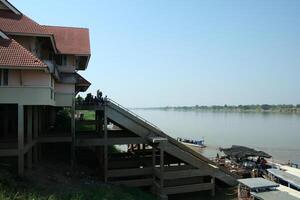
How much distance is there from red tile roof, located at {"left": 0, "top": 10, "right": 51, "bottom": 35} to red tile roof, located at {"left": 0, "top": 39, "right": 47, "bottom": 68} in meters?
1.91

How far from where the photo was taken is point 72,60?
79.9ft

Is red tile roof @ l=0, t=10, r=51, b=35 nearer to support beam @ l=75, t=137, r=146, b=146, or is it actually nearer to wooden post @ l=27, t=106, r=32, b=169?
wooden post @ l=27, t=106, r=32, b=169

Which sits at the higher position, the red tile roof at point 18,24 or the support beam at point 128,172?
the red tile roof at point 18,24

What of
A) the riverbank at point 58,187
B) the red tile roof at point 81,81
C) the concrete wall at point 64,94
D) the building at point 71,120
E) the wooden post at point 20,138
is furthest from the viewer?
the red tile roof at point 81,81

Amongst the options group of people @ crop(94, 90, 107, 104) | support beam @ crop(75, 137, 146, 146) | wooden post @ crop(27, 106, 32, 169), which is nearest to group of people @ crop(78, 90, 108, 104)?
group of people @ crop(94, 90, 107, 104)

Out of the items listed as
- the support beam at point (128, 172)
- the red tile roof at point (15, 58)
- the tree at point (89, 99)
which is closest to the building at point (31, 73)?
the red tile roof at point (15, 58)

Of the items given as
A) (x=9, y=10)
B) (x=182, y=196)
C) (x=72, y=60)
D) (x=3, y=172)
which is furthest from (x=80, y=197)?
(x=9, y=10)

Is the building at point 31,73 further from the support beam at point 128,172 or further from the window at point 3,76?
the support beam at point 128,172

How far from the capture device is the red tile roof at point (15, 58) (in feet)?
54.5

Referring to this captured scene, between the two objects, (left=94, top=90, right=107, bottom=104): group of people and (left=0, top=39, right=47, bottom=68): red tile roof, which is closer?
(left=0, top=39, right=47, bottom=68): red tile roof

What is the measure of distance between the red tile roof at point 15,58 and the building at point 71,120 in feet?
0.14

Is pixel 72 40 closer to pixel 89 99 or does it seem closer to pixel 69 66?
pixel 69 66

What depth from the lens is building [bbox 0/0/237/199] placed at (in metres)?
17.5

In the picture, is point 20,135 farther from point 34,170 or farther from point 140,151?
point 140,151
